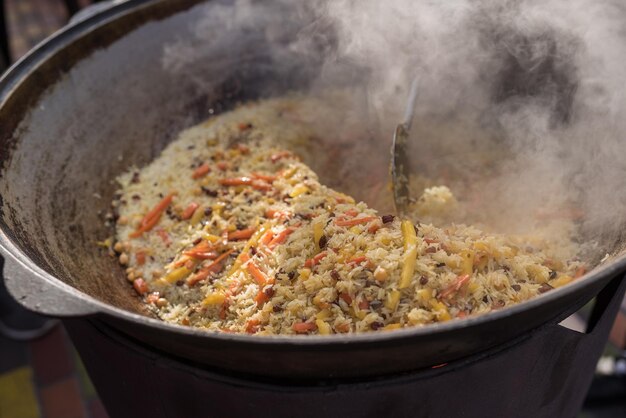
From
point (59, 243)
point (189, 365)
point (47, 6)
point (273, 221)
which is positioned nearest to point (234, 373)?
point (189, 365)

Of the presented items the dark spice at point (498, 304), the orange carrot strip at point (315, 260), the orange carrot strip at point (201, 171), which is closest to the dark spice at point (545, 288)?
the dark spice at point (498, 304)

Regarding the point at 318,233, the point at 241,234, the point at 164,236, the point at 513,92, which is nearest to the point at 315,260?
the point at 318,233

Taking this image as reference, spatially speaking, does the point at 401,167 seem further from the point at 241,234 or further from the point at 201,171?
the point at 201,171

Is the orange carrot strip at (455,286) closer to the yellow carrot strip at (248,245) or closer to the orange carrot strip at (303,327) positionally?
the orange carrot strip at (303,327)

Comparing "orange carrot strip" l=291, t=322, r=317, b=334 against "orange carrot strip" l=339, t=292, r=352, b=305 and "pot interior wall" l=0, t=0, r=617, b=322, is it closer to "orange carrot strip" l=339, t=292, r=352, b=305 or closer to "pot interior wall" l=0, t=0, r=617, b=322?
"orange carrot strip" l=339, t=292, r=352, b=305

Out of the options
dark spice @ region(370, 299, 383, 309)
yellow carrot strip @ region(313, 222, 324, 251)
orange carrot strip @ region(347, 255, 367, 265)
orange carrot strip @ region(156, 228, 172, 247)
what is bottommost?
dark spice @ region(370, 299, 383, 309)

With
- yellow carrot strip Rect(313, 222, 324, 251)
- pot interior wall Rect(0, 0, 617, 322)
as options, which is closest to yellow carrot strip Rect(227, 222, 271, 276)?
yellow carrot strip Rect(313, 222, 324, 251)
